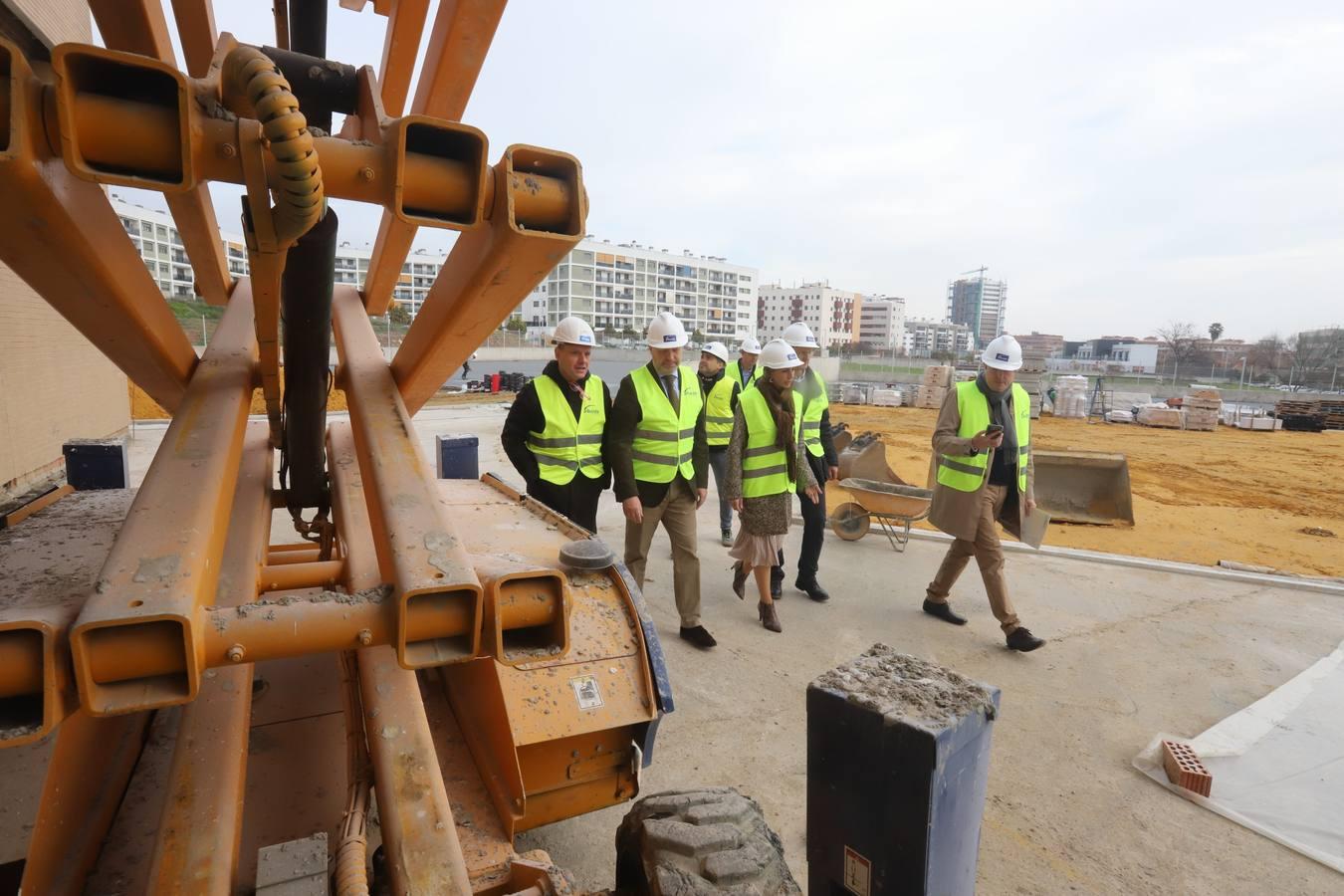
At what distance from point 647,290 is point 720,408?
82.4 meters

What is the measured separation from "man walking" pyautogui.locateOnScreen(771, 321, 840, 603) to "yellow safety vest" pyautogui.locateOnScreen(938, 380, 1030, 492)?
1.00 m

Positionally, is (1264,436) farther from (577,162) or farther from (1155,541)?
(577,162)

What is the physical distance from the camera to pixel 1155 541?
27.9 feet

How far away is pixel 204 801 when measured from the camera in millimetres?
1423

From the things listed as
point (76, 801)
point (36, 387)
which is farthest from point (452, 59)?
point (36, 387)

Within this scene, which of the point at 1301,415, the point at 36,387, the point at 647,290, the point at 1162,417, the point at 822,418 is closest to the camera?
the point at 822,418

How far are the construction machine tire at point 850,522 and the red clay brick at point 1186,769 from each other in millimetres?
3814

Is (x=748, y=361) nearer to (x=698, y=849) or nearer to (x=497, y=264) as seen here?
(x=698, y=849)

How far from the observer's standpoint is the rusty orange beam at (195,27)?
7.16 ft

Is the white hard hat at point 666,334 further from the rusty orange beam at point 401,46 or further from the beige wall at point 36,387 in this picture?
the beige wall at point 36,387

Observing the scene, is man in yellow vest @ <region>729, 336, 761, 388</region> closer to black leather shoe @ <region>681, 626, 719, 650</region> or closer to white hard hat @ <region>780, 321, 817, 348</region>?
white hard hat @ <region>780, 321, 817, 348</region>

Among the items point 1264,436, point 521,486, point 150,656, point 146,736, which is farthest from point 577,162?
point 1264,436

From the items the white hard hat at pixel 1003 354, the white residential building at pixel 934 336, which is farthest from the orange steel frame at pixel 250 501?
the white residential building at pixel 934 336

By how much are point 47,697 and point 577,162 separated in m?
1.12
